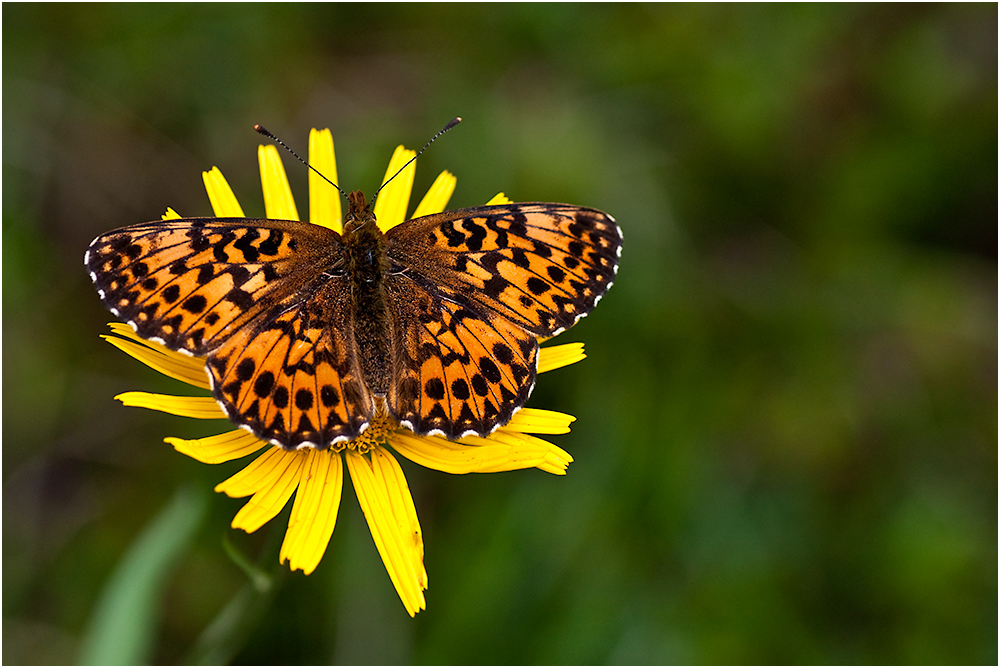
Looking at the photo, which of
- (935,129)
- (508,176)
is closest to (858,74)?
(935,129)

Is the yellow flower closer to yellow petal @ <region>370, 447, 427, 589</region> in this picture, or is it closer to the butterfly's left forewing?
yellow petal @ <region>370, 447, 427, 589</region>

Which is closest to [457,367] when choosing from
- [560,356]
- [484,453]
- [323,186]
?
[484,453]

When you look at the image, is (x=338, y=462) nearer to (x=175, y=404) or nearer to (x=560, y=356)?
(x=175, y=404)


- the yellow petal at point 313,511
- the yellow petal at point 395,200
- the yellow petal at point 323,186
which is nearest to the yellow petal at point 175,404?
the yellow petal at point 313,511

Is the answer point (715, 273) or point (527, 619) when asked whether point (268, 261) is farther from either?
point (715, 273)

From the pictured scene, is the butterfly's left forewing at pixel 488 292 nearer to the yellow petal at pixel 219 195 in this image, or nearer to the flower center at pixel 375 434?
the flower center at pixel 375 434
